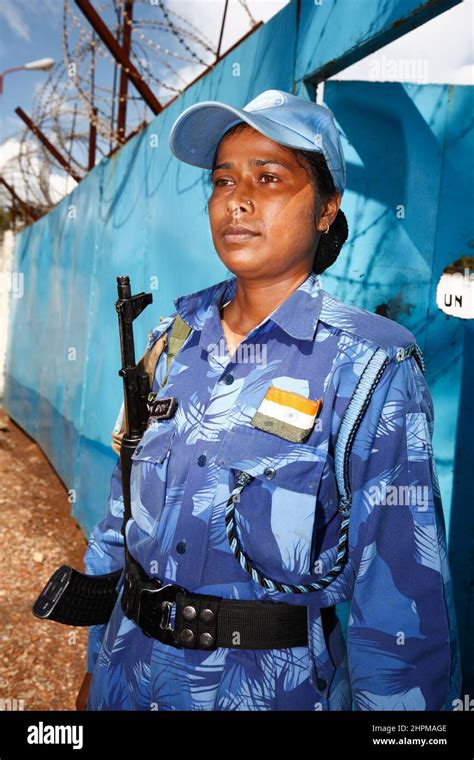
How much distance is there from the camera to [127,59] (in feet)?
10.4

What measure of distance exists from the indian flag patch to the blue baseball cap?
0.56m

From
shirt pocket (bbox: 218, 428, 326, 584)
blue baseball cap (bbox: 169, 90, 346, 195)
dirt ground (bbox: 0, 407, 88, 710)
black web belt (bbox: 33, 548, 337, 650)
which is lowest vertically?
dirt ground (bbox: 0, 407, 88, 710)

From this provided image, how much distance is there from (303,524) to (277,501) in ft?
0.23

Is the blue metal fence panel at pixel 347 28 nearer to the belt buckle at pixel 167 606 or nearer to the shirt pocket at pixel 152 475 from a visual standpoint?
the shirt pocket at pixel 152 475

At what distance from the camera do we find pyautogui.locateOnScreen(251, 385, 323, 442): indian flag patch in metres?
1.14

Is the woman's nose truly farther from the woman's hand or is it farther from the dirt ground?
the dirt ground

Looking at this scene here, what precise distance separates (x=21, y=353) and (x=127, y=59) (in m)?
5.86

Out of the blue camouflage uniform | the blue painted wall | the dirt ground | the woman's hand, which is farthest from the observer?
the dirt ground

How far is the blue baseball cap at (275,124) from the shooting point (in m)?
1.23

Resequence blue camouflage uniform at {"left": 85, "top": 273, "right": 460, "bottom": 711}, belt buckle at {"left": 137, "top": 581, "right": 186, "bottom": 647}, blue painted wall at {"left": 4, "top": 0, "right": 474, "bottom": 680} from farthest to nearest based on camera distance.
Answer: blue painted wall at {"left": 4, "top": 0, "right": 474, "bottom": 680} → belt buckle at {"left": 137, "top": 581, "right": 186, "bottom": 647} → blue camouflage uniform at {"left": 85, "top": 273, "right": 460, "bottom": 711}

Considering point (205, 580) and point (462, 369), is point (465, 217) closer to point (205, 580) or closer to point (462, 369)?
point (462, 369)

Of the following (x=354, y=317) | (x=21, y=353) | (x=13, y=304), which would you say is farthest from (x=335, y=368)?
(x=13, y=304)

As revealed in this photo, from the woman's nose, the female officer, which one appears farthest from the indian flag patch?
the woman's nose

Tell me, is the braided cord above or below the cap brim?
below
